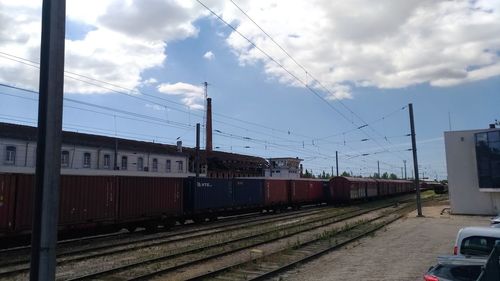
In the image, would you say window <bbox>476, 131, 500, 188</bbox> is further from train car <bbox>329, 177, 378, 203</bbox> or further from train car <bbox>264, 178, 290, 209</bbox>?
train car <bbox>329, 177, 378, 203</bbox>

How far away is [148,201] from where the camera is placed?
2450cm

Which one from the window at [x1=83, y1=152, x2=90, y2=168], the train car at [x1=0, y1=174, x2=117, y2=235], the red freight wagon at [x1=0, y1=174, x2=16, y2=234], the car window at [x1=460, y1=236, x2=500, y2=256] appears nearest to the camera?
the car window at [x1=460, y1=236, x2=500, y2=256]

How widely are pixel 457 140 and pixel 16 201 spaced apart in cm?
3159

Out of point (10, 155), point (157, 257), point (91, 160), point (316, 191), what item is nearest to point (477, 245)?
point (157, 257)

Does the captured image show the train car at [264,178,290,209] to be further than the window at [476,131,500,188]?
Yes

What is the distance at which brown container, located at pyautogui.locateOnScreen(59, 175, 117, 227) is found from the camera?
19.3 meters

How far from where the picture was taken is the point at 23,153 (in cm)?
4534

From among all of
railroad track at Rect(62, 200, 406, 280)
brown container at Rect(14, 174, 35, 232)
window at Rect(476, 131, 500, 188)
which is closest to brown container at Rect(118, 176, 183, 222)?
brown container at Rect(14, 174, 35, 232)

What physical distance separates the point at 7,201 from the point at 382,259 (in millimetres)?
13267

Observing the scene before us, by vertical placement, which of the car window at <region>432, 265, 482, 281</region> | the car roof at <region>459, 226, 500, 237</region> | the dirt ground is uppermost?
the car roof at <region>459, 226, 500, 237</region>

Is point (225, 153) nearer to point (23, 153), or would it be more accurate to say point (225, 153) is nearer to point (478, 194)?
point (23, 153)

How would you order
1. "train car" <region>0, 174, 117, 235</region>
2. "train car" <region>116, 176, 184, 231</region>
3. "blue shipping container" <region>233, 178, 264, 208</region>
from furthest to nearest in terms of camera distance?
"blue shipping container" <region>233, 178, 264, 208</region>
"train car" <region>116, 176, 184, 231</region>
"train car" <region>0, 174, 117, 235</region>

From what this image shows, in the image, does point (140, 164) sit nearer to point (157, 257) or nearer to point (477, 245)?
point (157, 257)

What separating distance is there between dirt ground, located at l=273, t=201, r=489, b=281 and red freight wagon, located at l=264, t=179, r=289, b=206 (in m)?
19.0
